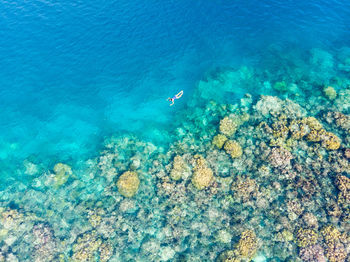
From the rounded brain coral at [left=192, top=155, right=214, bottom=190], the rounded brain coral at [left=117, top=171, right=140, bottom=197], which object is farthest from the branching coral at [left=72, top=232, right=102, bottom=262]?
the rounded brain coral at [left=192, top=155, right=214, bottom=190]

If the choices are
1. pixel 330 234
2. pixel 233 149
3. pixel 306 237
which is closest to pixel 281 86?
pixel 233 149

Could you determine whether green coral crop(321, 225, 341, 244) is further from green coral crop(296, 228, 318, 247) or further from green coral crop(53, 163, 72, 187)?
green coral crop(53, 163, 72, 187)

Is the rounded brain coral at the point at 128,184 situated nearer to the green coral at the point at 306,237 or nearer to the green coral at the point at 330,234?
the green coral at the point at 306,237

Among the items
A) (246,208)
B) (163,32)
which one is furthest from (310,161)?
(163,32)

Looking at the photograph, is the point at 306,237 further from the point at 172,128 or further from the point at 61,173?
the point at 61,173

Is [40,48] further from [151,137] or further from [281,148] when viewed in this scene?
[281,148]
